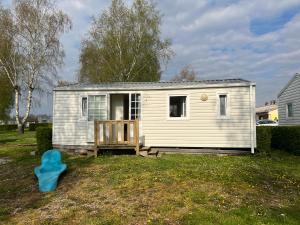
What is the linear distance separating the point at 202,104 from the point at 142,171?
481 cm

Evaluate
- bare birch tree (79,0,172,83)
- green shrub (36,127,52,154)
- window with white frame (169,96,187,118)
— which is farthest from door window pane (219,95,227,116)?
bare birch tree (79,0,172,83)

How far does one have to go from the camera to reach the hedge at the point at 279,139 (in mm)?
13781

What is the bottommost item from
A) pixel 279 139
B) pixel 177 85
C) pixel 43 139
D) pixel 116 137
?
pixel 279 139

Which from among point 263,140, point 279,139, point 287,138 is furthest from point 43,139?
point 287,138

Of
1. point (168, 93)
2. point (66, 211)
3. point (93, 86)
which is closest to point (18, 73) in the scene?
point (93, 86)

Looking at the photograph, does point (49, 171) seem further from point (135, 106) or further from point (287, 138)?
point (287, 138)

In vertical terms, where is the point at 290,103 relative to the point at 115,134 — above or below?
above

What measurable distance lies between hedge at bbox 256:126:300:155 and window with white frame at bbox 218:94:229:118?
1572 millimetres

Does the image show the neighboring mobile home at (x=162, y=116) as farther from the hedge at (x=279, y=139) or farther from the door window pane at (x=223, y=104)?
the hedge at (x=279, y=139)

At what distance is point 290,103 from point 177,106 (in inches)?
365

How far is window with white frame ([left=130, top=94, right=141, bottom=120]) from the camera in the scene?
1441 centimetres

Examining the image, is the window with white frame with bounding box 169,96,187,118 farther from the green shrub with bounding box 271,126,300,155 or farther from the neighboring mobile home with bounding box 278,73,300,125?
the neighboring mobile home with bounding box 278,73,300,125

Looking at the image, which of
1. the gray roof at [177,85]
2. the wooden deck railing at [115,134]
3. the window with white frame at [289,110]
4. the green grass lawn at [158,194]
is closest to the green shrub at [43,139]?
the gray roof at [177,85]

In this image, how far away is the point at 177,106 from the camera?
14.5m
